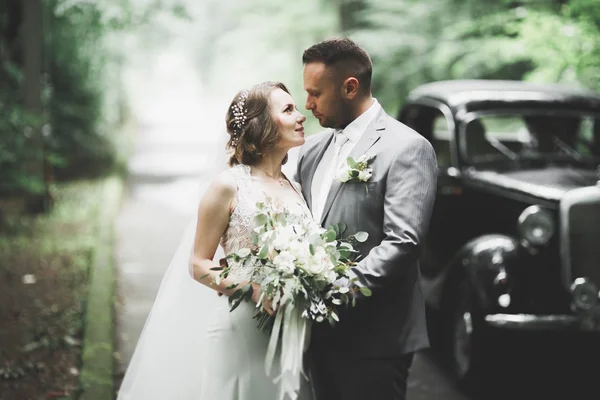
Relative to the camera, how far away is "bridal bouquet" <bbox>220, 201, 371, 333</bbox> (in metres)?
2.82

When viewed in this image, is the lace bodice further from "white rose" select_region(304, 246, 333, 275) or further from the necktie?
"white rose" select_region(304, 246, 333, 275)

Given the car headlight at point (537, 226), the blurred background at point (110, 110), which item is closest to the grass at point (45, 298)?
the blurred background at point (110, 110)

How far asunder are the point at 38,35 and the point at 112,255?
457 centimetres

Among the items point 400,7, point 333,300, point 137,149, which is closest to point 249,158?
point 333,300

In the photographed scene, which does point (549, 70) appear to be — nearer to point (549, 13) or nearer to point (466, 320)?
point (549, 13)

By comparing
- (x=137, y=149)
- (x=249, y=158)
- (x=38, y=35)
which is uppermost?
(x=38, y=35)

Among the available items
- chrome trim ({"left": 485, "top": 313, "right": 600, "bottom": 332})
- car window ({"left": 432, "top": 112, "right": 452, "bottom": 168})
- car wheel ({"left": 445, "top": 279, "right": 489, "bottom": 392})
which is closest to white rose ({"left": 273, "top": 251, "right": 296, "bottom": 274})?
chrome trim ({"left": 485, "top": 313, "right": 600, "bottom": 332})

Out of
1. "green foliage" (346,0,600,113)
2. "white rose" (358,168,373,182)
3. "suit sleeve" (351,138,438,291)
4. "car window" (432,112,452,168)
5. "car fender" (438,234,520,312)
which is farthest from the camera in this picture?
"green foliage" (346,0,600,113)

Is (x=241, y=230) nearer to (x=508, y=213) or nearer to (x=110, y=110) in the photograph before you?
(x=508, y=213)

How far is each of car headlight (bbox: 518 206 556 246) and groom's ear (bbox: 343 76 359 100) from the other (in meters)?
2.77

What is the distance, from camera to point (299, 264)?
282 centimetres

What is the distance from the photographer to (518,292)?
5367 mm

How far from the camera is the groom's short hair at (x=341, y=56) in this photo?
311cm

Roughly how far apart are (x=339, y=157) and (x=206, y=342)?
3.42 feet
